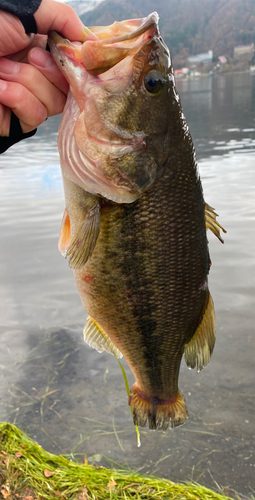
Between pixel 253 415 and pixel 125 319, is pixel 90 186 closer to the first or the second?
pixel 125 319

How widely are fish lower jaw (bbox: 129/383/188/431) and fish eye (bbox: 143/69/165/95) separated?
1717 mm

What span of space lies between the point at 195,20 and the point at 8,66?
180473 millimetres

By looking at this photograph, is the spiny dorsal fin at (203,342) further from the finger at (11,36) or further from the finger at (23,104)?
the finger at (11,36)

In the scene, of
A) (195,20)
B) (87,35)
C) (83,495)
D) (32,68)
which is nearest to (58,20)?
(87,35)

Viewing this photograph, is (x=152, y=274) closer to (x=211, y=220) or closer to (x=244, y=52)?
(x=211, y=220)

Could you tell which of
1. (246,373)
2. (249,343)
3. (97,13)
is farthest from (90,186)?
(97,13)

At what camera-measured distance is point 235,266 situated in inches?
311

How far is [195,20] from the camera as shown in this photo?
156 metres

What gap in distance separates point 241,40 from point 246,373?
161403 millimetres

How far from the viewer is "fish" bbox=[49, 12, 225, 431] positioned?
1.69 m

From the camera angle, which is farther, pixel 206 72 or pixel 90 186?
pixel 206 72

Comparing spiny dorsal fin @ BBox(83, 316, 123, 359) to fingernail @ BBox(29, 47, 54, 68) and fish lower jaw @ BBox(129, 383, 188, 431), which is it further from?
fingernail @ BBox(29, 47, 54, 68)

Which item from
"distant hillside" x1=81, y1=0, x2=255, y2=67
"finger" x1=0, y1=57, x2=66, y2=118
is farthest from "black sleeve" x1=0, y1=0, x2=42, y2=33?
"distant hillside" x1=81, y1=0, x2=255, y2=67

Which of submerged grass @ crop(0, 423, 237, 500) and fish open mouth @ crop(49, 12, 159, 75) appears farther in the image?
submerged grass @ crop(0, 423, 237, 500)
